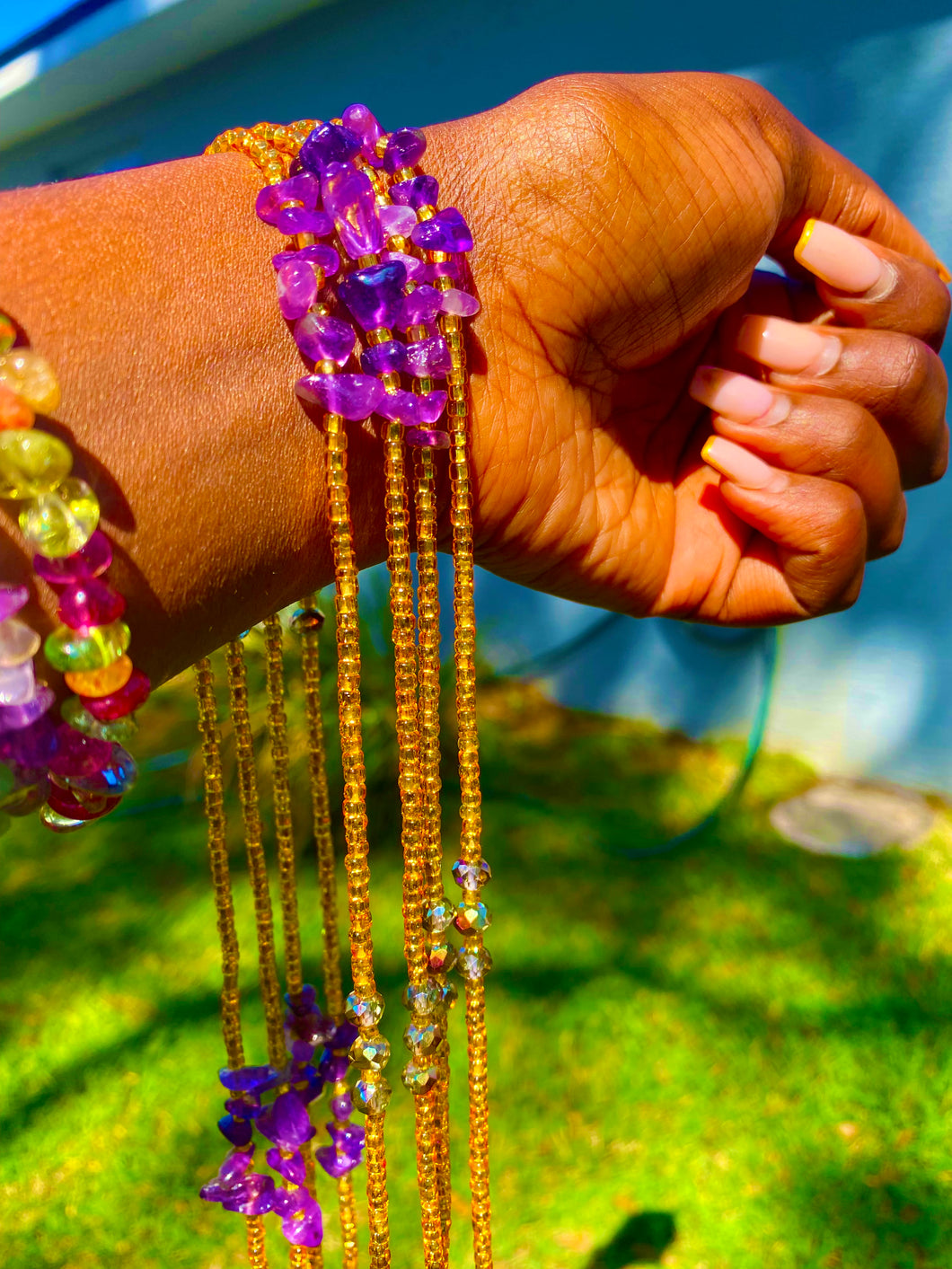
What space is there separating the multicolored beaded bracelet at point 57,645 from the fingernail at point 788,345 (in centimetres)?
89

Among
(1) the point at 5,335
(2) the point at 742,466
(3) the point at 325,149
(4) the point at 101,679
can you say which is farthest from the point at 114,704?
(2) the point at 742,466

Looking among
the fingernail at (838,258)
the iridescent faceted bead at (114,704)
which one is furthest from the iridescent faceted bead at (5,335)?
the fingernail at (838,258)

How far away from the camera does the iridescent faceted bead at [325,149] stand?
A: 83 centimetres

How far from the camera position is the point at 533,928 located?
2500 millimetres

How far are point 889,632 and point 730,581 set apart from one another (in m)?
1.59

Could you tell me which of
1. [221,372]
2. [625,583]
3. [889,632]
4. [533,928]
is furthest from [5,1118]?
[889,632]

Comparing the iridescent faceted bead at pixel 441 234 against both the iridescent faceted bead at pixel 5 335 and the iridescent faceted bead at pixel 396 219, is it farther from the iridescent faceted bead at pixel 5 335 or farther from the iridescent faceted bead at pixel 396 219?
the iridescent faceted bead at pixel 5 335

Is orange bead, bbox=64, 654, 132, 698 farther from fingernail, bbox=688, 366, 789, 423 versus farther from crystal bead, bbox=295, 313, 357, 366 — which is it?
fingernail, bbox=688, 366, 789, 423

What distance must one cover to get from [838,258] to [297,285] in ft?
2.61

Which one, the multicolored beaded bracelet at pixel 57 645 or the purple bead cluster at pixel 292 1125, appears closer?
the multicolored beaded bracelet at pixel 57 645

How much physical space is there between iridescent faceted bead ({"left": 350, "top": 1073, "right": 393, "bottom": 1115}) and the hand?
0.58 metres

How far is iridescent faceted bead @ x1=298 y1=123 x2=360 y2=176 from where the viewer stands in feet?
2.73

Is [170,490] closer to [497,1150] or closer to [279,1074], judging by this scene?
[279,1074]

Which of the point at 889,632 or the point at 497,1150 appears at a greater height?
the point at 889,632
